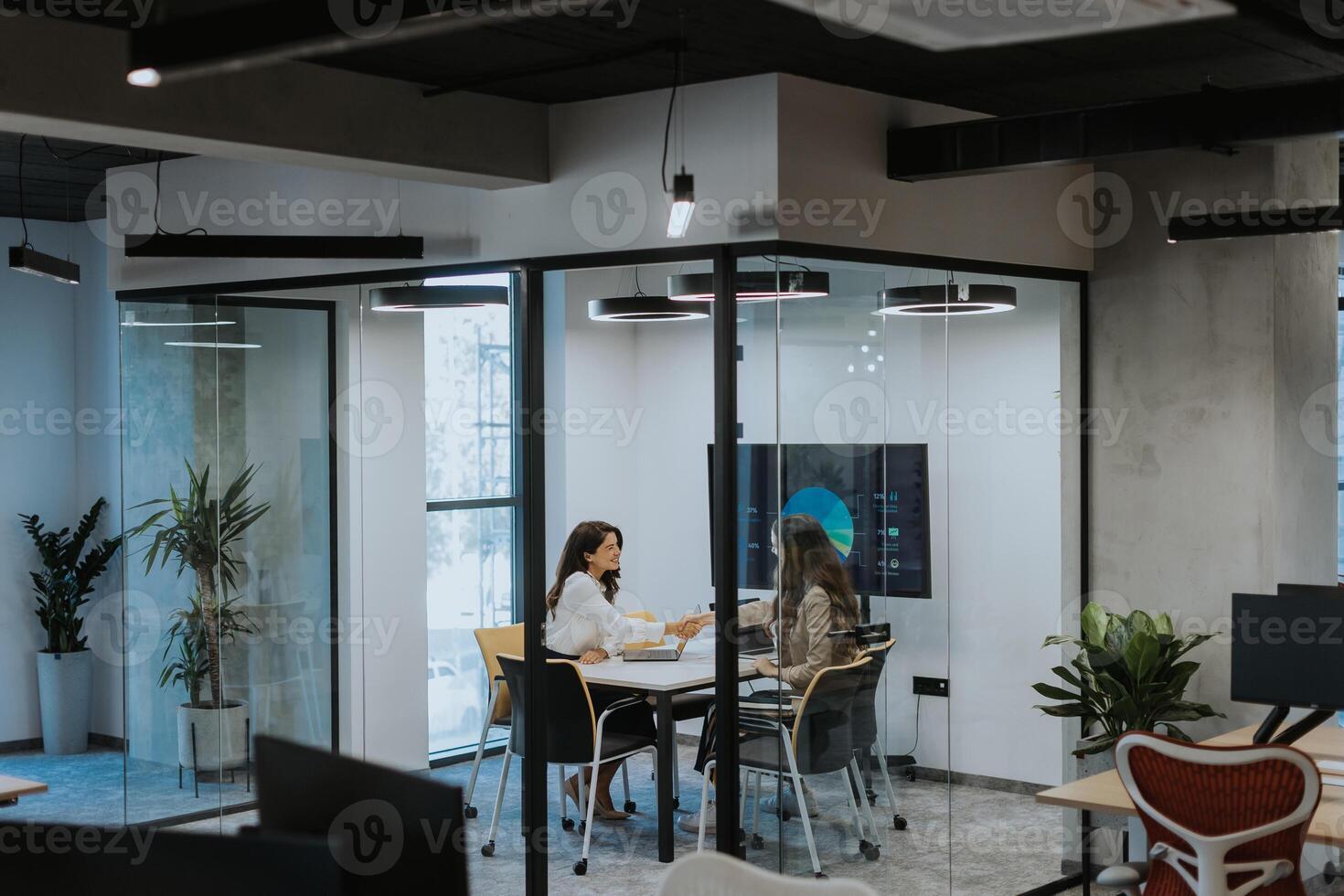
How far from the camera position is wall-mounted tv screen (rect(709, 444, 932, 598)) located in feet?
15.7

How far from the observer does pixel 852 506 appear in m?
4.93

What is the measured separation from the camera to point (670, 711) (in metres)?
5.77

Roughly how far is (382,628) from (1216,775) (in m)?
3.96

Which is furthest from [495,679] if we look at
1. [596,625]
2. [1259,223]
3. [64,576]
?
[1259,223]

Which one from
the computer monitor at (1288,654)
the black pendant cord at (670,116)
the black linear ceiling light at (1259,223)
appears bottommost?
the computer monitor at (1288,654)

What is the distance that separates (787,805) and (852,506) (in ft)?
3.56

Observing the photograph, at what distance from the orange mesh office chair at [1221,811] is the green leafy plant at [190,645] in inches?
162

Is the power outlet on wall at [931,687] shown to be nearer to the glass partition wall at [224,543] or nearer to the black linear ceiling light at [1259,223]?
the black linear ceiling light at [1259,223]

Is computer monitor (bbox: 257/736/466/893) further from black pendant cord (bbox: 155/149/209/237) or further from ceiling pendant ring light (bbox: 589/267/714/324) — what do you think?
ceiling pendant ring light (bbox: 589/267/714/324)

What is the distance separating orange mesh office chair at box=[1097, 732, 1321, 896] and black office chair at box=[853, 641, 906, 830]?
1.23m

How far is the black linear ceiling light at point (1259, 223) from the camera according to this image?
4.96 m

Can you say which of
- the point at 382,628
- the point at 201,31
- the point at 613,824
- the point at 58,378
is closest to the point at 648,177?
the point at 201,31

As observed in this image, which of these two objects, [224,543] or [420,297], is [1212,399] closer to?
[420,297]

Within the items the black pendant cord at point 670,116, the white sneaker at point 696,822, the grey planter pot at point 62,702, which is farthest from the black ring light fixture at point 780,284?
the grey planter pot at point 62,702
